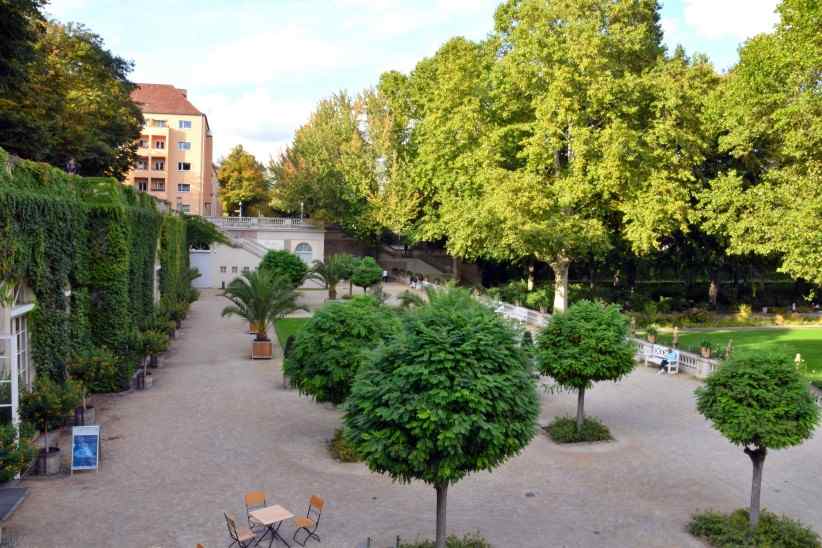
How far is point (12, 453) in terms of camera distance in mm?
9391

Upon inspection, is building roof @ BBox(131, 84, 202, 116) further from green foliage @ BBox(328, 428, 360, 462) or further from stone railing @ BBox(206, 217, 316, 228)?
green foliage @ BBox(328, 428, 360, 462)

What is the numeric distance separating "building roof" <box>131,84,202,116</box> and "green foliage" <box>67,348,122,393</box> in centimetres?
5673

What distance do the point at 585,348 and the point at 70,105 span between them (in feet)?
99.6

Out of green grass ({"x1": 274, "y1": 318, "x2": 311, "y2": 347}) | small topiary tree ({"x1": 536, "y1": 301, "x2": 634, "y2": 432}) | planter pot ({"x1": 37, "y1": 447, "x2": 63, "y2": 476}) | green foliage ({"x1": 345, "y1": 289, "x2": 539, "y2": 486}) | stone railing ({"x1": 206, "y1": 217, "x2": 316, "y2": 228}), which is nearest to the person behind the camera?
green foliage ({"x1": 345, "y1": 289, "x2": 539, "y2": 486})

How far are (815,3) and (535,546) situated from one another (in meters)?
20.2

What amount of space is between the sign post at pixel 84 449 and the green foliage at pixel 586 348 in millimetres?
8660

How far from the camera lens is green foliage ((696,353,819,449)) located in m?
8.93

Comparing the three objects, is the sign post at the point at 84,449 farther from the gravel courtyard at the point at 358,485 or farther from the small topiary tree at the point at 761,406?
the small topiary tree at the point at 761,406

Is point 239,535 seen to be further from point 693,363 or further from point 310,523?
point 693,363


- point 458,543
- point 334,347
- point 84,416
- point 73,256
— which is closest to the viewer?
point 458,543

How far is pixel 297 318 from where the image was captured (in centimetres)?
3297

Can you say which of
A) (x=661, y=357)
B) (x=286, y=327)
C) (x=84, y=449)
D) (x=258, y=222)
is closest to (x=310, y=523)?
(x=84, y=449)

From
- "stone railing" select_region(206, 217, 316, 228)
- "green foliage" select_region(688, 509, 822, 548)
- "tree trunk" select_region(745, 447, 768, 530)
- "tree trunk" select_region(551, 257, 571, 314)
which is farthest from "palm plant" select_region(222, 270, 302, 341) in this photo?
"stone railing" select_region(206, 217, 316, 228)

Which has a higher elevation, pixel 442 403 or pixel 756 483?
pixel 442 403
